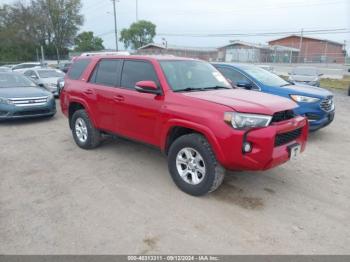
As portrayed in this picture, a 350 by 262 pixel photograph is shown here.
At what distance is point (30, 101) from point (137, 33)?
2961 inches

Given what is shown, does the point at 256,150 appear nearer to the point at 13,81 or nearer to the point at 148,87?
the point at 148,87

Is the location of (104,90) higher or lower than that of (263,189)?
higher

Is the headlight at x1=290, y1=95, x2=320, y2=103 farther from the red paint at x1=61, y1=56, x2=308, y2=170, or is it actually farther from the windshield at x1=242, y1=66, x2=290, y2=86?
the red paint at x1=61, y1=56, x2=308, y2=170

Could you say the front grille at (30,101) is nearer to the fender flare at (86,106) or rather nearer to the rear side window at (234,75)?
the fender flare at (86,106)

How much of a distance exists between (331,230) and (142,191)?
2.33m

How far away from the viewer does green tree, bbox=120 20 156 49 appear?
79.5 metres

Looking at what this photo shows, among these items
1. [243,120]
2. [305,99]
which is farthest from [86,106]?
[305,99]

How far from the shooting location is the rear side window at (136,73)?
461 centimetres

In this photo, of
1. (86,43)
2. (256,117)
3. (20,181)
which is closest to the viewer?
(256,117)

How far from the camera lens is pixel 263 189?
14.2 feet

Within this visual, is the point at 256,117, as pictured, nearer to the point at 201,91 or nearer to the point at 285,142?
the point at 285,142

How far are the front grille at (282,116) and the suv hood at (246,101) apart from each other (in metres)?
0.05

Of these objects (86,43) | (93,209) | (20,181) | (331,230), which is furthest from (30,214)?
(86,43)

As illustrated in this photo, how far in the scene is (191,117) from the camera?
12.8ft
